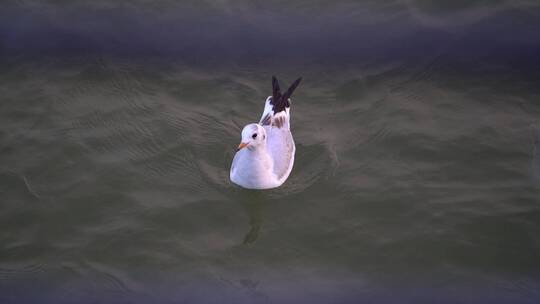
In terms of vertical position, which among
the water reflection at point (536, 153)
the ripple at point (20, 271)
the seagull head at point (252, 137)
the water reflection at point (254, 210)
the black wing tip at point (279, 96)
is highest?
the black wing tip at point (279, 96)

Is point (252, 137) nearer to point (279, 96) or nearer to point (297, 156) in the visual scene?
point (297, 156)

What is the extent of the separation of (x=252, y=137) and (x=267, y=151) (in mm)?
565

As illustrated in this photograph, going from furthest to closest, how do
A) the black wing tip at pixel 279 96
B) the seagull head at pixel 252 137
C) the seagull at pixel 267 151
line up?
the black wing tip at pixel 279 96
the seagull at pixel 267 151
the seagull head at pixel 252 137

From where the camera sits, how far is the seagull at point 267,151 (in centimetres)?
782

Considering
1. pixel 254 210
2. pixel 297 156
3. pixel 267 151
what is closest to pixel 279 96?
pixel 297 156

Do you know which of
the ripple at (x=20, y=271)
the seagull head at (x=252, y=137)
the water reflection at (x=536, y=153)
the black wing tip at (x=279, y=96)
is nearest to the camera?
the ripple at (x=20, y=271)

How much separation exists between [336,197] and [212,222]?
149 cm

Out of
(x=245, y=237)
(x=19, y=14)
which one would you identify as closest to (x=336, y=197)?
(x=245, y=237)

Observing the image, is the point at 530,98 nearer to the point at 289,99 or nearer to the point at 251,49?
the point at 289,99

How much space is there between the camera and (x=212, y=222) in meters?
7.70

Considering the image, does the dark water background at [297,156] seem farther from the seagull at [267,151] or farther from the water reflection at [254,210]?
the seagull at [267,151]

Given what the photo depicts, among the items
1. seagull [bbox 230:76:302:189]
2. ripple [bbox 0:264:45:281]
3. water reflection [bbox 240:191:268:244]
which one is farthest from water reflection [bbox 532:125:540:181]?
ripple [bbox 0:264:45:281]

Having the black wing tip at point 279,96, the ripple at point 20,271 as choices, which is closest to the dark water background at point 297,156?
the ripple at point 20,271

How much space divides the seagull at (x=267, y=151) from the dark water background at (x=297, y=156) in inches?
7.7
